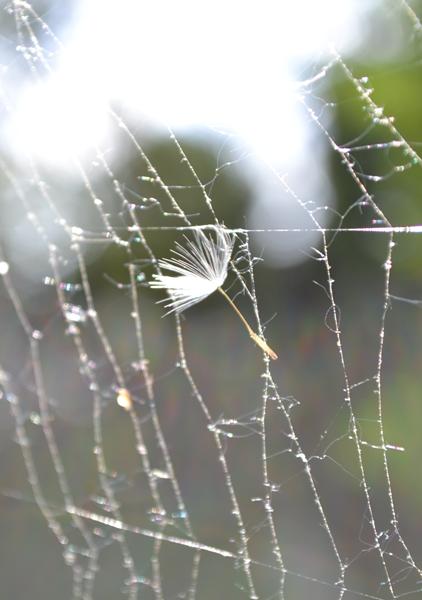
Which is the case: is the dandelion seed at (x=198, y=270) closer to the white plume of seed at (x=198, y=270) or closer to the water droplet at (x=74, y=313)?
the white plume of seed at (x=198, y=270)

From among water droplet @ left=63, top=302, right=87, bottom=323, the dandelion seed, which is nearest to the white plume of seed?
the dandelion seed

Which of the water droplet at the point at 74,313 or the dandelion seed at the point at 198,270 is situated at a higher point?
the water droplet at the point at 74,313

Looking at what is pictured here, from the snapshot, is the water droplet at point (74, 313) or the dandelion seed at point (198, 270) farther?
the water droplet at point (74, 313)

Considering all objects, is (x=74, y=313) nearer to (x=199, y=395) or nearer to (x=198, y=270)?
(x=199, y=395)

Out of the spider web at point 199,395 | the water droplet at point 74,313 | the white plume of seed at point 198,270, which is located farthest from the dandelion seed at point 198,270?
the water droplet at point 74,313

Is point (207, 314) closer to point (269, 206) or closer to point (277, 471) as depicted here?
point (269, 206)

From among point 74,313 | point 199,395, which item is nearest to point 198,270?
point 199,395

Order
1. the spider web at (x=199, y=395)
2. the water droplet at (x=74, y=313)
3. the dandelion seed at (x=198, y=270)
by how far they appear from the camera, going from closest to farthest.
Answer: the dandelion seed at (x=198, y=270)
the water droplet at (x=74, y=313)
the spider web at (x=199, y=395)

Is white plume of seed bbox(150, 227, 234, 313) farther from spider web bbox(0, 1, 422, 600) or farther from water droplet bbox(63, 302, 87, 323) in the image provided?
water droplet bbox(63, 302, 87, 323)

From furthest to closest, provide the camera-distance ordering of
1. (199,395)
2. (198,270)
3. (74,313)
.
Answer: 1. (74,313)
2. (199,395)
3. (198,270)
